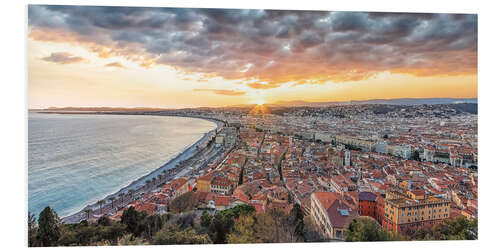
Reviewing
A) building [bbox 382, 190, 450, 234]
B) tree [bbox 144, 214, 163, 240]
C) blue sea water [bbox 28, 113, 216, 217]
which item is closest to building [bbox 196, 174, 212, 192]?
tree [bbox 144, 214, 163, 240]

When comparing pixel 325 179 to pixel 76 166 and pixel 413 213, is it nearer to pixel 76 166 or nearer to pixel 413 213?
pixel 413 213

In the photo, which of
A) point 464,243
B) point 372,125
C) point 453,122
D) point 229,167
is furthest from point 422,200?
point 229,167

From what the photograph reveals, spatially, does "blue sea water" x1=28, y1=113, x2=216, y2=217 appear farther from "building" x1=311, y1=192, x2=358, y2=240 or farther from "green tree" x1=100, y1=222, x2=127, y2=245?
"building" x1=311, y1=192, x2=358, y2=240

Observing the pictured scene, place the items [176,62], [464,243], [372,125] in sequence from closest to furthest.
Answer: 1. [464,243]
2. [176,62]
3. [372,125]

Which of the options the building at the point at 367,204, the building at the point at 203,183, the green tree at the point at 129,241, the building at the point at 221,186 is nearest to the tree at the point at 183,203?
the building at the point at 203,183

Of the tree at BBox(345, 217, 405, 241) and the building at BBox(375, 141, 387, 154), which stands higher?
the building at BBox(375, 141, 387, 154)
